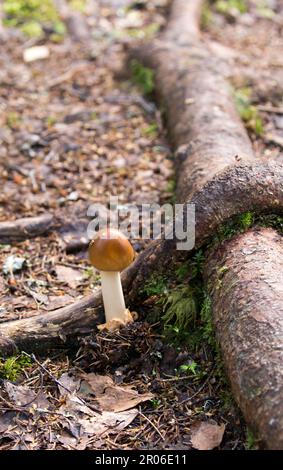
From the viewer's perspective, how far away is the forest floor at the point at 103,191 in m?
3.30

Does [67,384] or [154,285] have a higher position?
[154,285]

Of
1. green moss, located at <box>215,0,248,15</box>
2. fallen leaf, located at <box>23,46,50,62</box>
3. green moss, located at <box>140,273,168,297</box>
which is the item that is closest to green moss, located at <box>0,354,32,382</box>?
green moss, located at <box>140,273,168,297</box>

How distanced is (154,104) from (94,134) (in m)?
0.90

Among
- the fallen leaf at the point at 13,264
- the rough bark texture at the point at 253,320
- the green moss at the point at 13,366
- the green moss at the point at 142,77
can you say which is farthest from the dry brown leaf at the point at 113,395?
the green moss at the point at 142,77

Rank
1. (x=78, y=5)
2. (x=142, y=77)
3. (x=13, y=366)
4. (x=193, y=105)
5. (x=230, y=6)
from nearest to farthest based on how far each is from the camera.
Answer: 1. (x=13, y=366)
2. (x=193, y=105)
3. (x=142, y=77)
4. (x=78, y=5)
5. (x=230, y=6)

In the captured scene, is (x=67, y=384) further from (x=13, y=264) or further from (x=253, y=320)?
(x=13, y=264)

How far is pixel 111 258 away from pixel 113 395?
0.79 meters

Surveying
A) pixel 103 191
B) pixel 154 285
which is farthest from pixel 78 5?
pixel 154 285

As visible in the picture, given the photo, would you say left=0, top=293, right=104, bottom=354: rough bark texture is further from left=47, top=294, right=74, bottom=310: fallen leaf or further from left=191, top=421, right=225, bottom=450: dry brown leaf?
left=191, top=421, right=225, bottom=450: dry brown leaf

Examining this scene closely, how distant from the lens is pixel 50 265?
4652 millimetres

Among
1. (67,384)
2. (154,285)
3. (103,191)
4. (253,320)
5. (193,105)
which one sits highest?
(253,320)

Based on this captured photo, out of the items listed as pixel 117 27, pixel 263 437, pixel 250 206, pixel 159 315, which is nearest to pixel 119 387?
pixel 159 315

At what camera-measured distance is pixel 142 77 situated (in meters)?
7.34

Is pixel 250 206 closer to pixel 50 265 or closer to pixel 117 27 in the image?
pixel 50 265
